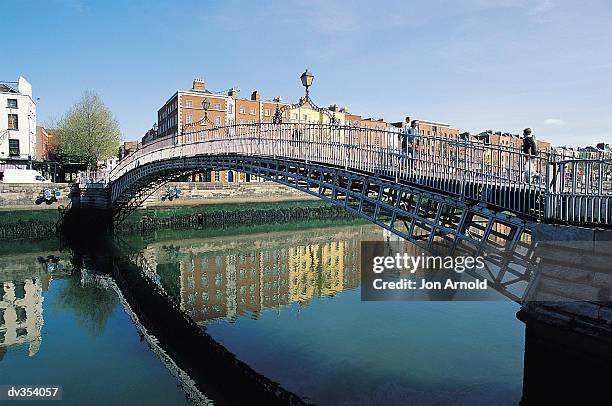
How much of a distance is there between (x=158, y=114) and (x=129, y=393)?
59.0 m

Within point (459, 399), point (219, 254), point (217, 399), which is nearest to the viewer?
point (459, 399)

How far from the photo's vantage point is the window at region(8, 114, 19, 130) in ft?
133

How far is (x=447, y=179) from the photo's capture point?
9.23m

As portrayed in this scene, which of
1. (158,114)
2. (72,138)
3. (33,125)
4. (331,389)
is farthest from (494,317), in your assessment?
(158,114)

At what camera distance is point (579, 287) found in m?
6.68

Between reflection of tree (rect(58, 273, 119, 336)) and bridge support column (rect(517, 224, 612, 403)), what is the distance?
10244 mm

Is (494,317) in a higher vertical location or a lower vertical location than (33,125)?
lower

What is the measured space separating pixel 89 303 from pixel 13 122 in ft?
110

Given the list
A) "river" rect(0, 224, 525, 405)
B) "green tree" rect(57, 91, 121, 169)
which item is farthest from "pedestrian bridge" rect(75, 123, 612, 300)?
"green tree" rect(57, 91, 121, 169)

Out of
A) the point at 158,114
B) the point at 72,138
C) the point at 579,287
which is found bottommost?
the point at 579,287

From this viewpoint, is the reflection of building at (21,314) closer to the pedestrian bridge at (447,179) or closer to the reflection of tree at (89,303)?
the reflection of tree at (89,303)

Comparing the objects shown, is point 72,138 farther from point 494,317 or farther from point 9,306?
point 494,317

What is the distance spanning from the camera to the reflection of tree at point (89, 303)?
42.8 feet

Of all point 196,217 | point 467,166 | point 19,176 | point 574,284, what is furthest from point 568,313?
point 19,176
